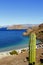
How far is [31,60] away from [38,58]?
8.18 metres

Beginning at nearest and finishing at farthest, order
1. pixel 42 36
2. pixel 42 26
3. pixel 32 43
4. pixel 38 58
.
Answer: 1. pixel 32 43
2. pixel 38 58
3. pixel 42 36
4. pixel 42 26

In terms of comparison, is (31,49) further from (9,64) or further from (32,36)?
(9,64)

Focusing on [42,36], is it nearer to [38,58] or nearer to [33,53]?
[38,58]

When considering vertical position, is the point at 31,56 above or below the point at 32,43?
below

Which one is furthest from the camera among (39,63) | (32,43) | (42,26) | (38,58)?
(42,26)

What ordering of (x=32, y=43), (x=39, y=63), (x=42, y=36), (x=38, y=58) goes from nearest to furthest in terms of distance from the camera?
(x=32, y=43)
(x=39, y=63)
(x=38, y=58)
(x=42, y=36)

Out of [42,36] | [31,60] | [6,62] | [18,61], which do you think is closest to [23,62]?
[18,61]

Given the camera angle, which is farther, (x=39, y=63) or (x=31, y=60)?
(x=39, y=63)

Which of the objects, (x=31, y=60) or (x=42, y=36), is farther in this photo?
(x=42, y=36)

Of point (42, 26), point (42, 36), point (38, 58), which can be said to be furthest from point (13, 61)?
point (42, 26)

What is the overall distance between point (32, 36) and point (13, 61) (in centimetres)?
868

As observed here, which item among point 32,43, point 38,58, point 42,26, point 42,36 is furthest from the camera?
point 42,26

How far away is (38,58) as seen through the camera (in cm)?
1800

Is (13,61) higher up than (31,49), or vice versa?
(31,49)
